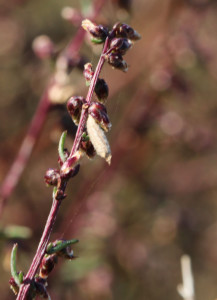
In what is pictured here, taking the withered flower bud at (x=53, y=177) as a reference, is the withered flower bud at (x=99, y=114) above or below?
above

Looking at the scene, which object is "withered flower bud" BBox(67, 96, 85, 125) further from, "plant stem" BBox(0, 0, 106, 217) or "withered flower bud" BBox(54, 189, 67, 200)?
"plant stem" BBox(0, 0, 106, 217)

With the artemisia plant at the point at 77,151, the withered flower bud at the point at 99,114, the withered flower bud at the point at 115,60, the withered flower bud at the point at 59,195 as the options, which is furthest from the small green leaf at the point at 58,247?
the withered flower bud at the point at 115,60

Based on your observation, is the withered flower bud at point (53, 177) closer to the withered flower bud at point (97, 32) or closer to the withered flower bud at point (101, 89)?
the withered flower bud at point (101, 89)

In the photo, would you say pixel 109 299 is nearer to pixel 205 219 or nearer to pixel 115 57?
pixel 205 219

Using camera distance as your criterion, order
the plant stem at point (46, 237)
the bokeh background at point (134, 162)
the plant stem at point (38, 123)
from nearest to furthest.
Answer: the plant stem at point (46, 237) → the plant stem at point (38, 123) → the bokeh background at point (134, 162)

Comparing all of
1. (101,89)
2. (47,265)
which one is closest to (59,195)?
(47,265)

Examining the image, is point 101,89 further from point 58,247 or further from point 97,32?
point 58,247

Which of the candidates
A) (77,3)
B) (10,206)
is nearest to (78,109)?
(10,206)

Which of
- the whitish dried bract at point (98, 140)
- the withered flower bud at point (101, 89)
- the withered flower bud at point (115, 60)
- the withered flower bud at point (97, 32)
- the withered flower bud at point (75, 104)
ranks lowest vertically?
the whitish dried bract at point (98, 140)
